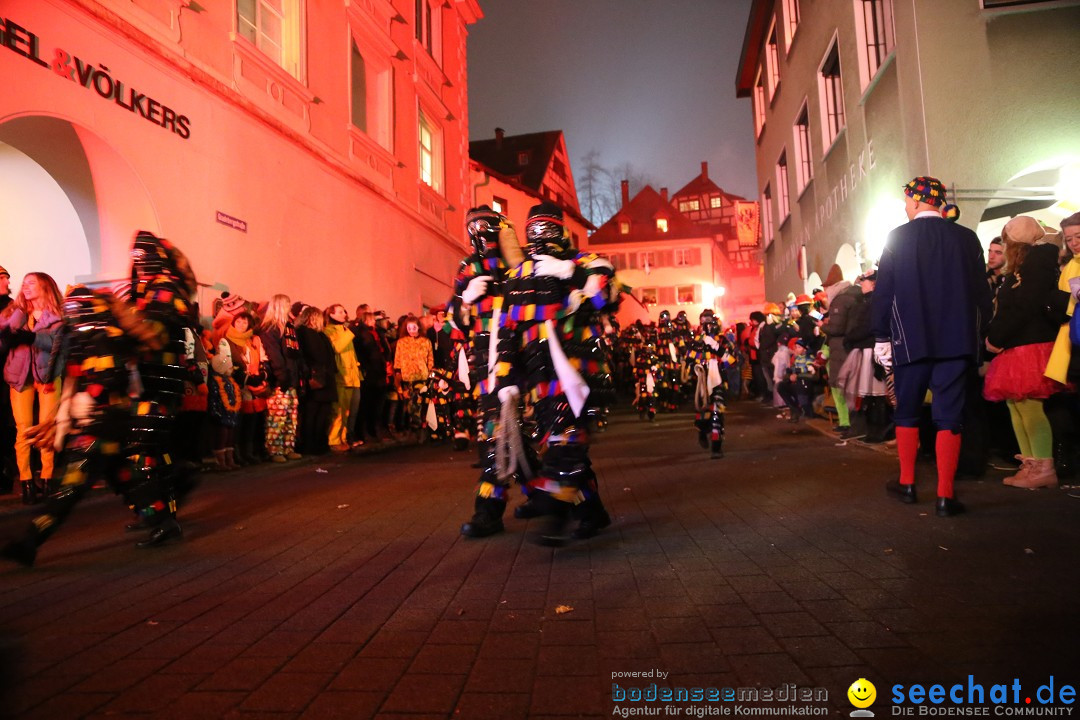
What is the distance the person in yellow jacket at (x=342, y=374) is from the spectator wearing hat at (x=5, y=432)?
418 centimetres

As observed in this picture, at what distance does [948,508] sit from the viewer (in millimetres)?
4504

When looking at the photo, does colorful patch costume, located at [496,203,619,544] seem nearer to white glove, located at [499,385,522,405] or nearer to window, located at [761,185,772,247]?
white glove, located at [499,385,522,405]

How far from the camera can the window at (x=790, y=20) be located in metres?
17.5

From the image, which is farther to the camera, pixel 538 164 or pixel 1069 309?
pixel 538 164

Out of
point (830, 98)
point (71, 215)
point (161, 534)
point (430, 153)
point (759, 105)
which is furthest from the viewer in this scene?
point (759, 105)

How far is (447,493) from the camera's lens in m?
→ 6.45

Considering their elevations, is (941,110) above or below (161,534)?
above

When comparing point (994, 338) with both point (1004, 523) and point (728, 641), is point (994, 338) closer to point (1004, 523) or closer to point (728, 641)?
point (1004, 523)

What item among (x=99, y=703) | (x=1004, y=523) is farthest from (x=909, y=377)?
(x=99, y=703)

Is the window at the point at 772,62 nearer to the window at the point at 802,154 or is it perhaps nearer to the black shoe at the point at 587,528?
the window at the point at 802,154

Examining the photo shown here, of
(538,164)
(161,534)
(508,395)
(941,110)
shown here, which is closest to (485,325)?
(508,395)

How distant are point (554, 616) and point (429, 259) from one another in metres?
17.8

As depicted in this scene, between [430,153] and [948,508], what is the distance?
19.4 meters

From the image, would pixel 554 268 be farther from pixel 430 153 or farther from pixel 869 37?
pixel 430 153
